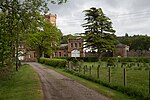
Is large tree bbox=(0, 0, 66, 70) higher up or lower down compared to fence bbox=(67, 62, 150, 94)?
higher up

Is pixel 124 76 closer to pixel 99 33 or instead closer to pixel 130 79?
pixel 130 79

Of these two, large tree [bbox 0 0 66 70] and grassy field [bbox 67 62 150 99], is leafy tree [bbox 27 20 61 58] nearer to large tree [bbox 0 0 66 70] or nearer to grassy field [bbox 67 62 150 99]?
grassy field [bbox 67 62 150 99]

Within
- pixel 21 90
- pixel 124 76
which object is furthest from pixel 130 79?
pixel 21 90

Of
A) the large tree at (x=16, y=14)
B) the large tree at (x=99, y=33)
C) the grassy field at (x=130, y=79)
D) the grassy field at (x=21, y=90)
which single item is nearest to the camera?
the grassy field at (x=21, y=90)

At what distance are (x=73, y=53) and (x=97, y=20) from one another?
28.2 m

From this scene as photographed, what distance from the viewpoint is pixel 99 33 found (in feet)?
258

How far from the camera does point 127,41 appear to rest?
129 metres

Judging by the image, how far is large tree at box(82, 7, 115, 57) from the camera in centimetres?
7726

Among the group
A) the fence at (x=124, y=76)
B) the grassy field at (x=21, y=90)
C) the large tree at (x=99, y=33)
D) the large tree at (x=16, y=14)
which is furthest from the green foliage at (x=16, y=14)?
the large tree at (x=99, y=33)

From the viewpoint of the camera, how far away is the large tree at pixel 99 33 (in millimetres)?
77256

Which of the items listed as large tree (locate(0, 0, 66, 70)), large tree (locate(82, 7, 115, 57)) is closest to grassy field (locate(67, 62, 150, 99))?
large tree (locate(0, 0, 66, 70))

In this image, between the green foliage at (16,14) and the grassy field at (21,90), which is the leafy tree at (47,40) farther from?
the grassy field at (21,90)

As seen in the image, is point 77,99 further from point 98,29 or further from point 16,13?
point 98,29

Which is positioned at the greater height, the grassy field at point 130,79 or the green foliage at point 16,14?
the green foliage at point 16,14
